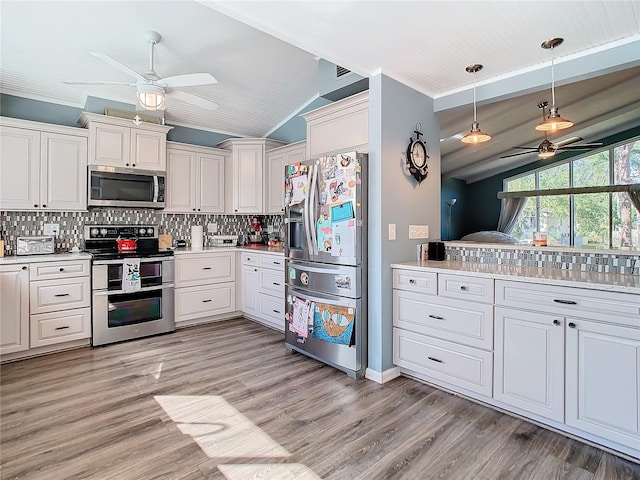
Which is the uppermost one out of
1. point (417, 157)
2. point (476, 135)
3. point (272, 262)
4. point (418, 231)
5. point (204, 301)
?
point (476, 135)

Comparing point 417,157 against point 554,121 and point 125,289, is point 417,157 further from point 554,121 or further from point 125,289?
point 125,289

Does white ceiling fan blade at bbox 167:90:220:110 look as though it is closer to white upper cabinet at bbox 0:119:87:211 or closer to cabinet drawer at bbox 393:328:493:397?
white upper cabinet at bbox 0:119:87:211

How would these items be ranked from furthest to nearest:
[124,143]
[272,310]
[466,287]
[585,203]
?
[585,203] → [272,310] → [124,143] → [466,287]

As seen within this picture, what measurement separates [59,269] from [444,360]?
11.9ft

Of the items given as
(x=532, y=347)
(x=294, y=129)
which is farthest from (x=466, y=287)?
(x=294, y=129)

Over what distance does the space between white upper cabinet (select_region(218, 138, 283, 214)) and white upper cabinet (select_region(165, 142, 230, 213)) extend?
6.7 inches

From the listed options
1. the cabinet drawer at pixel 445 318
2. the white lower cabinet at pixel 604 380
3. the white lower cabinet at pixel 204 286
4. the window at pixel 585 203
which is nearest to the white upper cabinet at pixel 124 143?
the white lower cabinet at pixel 204 286

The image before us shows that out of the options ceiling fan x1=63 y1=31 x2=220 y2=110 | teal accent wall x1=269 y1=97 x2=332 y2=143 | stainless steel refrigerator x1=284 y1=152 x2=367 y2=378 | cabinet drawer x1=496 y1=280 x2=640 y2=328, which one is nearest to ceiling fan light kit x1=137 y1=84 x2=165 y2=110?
ceiling fan x1=63 y1=31 x2=220 y2=110

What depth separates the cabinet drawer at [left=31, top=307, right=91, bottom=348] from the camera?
3.33 m

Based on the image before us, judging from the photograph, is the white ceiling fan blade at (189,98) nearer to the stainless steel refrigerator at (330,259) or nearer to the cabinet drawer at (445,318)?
the stainless steel refrigerator at (330,259)

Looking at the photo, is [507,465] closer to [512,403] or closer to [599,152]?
[512,403]

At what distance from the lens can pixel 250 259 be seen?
177 inches

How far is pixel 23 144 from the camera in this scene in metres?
3.52

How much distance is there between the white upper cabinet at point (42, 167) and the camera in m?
3.46
